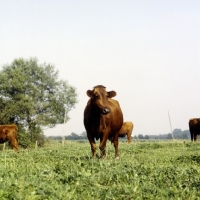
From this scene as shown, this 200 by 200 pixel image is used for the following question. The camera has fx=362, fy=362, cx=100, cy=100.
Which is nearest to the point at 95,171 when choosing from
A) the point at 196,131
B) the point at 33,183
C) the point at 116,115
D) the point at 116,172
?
the point at 116,172

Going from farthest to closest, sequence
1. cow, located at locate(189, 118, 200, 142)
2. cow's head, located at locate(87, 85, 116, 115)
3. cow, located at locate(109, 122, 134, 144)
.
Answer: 1. cow, located at locate(109, 122, 134, 144)
2. cow, located at locate(189, 118, 200, 142)
3. cow's head, located at locate(87, 85, 116, 115)

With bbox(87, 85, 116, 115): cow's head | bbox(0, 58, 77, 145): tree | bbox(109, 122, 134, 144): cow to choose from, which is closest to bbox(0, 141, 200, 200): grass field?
bbox(87, 85, 116, 115): cow's head

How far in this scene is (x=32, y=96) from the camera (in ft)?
174

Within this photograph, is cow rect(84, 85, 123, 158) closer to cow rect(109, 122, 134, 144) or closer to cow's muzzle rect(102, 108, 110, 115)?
cow's muzzle rect(102, 108, 110, 115)

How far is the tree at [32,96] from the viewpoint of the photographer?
5012cm

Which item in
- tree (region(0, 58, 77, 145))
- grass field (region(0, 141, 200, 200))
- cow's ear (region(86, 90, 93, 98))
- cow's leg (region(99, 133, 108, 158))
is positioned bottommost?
grass field (region(0, 141, 200, 200))

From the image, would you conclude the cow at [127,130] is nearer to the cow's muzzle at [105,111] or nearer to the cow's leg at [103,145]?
the cow's leg at [103,145]

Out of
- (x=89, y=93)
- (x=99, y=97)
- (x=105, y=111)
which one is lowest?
(x=105, y=111)

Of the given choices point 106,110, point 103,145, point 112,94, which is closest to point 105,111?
point 106,110

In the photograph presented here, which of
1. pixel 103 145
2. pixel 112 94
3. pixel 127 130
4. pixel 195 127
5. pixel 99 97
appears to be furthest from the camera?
pixel 127 130

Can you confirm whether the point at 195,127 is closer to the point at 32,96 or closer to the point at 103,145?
the point at 32,96

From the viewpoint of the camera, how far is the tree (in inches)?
1973

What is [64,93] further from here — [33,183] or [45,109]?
[33,183]

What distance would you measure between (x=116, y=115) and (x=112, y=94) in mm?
1515
